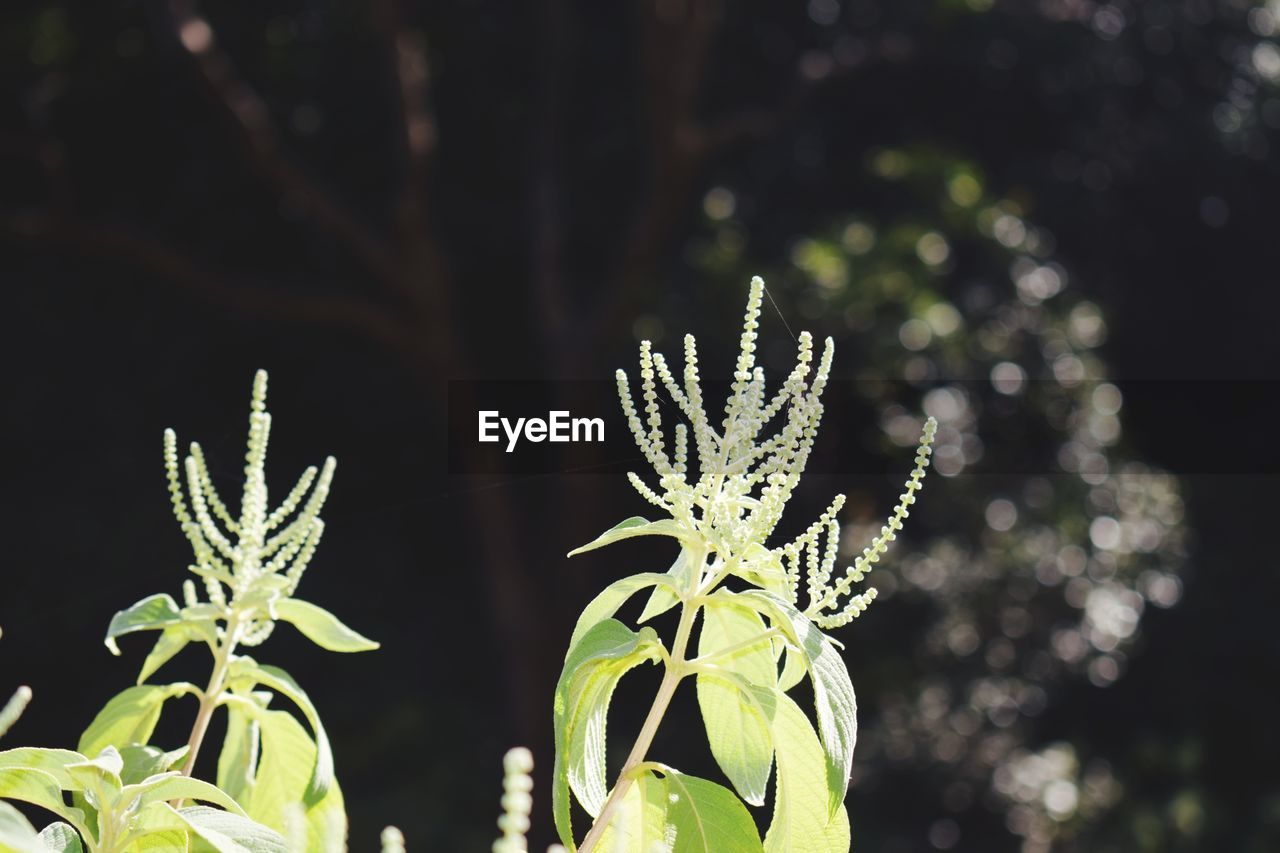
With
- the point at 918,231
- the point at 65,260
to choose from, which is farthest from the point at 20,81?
the point at 918,231

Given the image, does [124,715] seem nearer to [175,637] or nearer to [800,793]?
[175,637]

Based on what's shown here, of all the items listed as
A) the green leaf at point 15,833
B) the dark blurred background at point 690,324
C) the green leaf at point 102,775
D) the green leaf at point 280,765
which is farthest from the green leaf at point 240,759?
the dark blurred background at point 690,324

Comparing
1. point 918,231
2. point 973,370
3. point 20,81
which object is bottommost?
point 973,370

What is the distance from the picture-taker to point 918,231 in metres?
4.59

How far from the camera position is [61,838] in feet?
1.23

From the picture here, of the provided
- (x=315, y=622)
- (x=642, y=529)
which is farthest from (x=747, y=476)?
(x=315, y=622)

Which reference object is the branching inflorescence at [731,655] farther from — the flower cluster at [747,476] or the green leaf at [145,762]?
the green leaf at [145,762]

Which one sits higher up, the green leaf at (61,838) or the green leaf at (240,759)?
the green leaf at (240,759)

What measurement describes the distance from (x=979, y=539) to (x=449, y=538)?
2.00 metres

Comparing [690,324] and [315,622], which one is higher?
[690,324]

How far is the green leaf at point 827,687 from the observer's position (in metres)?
0.38

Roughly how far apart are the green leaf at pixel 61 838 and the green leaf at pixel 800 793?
19 centimetres

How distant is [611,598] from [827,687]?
0.28 ft

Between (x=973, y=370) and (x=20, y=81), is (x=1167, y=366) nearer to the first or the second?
(x=973, y=370)
